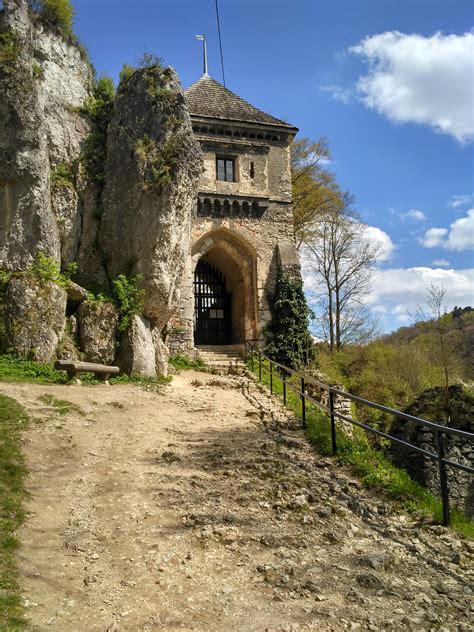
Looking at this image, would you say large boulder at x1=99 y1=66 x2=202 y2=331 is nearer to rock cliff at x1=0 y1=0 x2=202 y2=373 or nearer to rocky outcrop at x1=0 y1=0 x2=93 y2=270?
rock cliff at x1=0 y1=0 x2=202 y2=373

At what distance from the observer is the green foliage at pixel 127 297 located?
40.2 ft

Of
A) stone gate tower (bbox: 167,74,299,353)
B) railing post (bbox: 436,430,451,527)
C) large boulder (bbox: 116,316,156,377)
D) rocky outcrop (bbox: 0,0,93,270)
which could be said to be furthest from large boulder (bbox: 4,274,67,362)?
railing post (bbox: 436,430,451,527)

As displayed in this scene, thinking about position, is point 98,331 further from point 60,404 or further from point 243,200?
point 243,200

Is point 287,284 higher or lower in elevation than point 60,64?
lower

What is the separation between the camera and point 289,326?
19203 mm

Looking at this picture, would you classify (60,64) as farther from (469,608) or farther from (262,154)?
(469,608)

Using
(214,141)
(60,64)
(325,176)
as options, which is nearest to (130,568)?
(60,64)

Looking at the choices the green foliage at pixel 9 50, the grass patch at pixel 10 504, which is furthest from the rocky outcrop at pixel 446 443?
the green foliage at pixel 9 50

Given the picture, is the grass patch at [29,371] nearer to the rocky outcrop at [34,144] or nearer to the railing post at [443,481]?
the rocky outcrop at [34,144]

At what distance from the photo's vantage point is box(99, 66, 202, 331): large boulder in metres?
13.1

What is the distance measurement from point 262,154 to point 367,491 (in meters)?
18.1

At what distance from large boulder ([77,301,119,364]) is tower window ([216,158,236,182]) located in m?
10.6

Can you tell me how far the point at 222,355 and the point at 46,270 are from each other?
8696 mm

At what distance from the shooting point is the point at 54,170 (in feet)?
45.4
